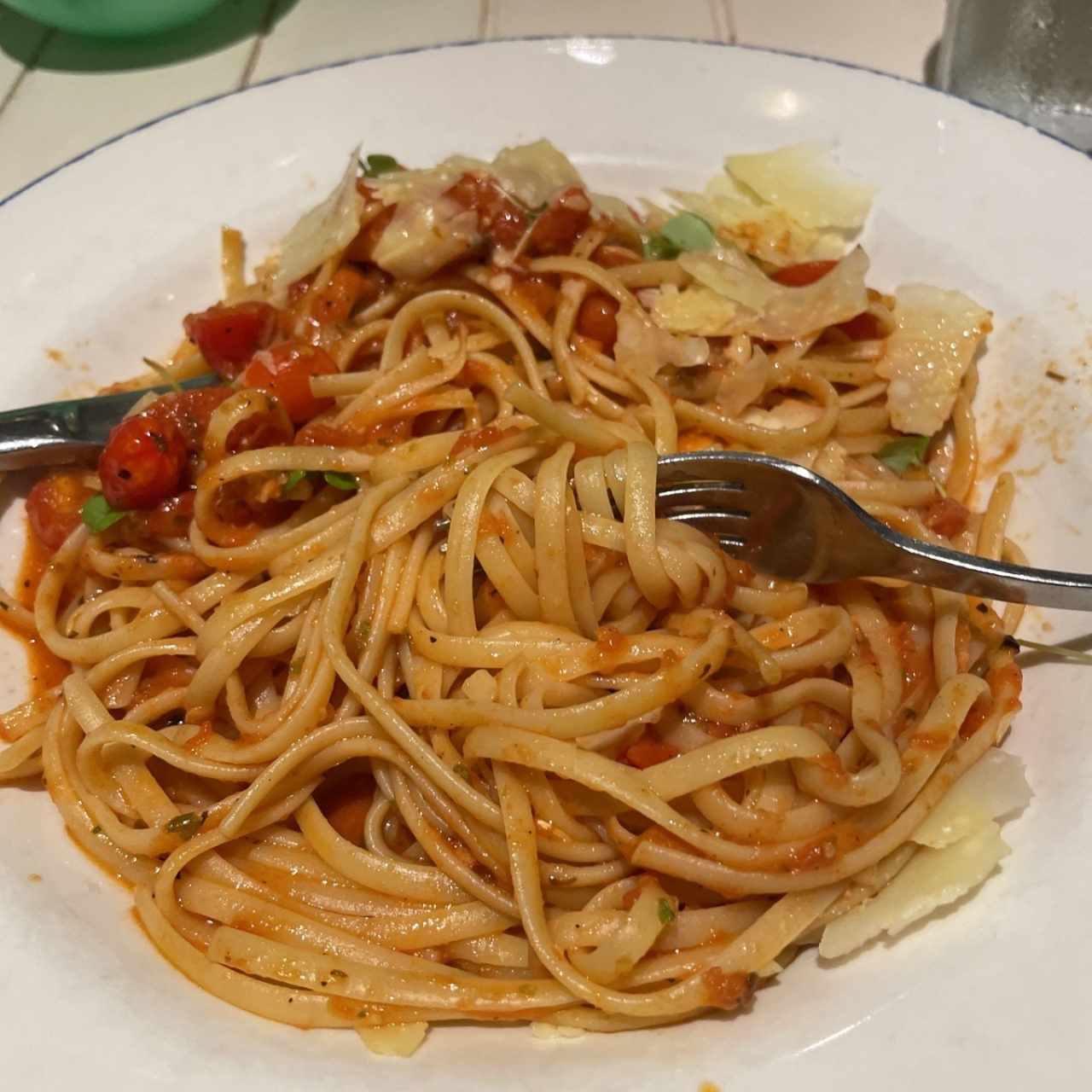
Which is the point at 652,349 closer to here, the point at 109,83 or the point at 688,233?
the point at 688,233

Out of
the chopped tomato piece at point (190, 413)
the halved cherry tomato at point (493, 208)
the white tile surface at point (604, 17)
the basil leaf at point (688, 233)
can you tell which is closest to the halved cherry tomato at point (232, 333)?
the chopped tomato piece at point (190, 413)

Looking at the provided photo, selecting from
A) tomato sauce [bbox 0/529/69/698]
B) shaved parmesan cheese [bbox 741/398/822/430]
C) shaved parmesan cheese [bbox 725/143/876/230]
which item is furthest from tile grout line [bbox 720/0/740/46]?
tomato sauce [bbox 0/529/69/698]

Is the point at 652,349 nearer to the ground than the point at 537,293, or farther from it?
nearer to the ground

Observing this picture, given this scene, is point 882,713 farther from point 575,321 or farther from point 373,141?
point 373,141

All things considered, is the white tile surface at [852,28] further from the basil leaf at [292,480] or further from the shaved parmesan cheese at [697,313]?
the basil leaf at [292,480]

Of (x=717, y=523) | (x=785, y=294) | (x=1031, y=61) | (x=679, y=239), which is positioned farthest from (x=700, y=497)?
(x=1031, y=61)

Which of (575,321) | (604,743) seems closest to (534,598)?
(604,743)
